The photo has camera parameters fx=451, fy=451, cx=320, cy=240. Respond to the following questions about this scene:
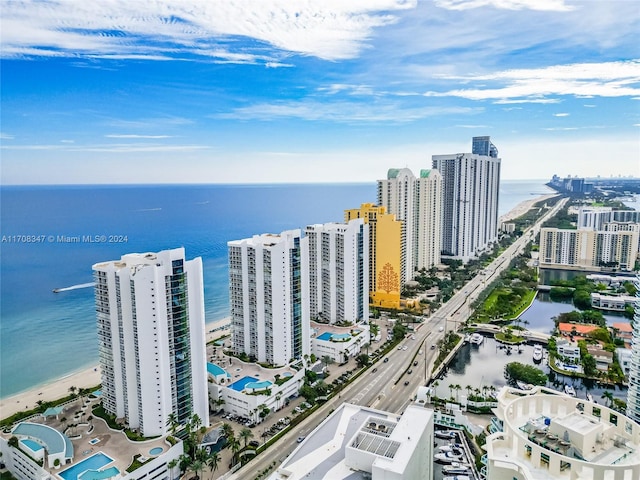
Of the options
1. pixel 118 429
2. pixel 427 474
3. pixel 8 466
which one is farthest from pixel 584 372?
pixel 8 466

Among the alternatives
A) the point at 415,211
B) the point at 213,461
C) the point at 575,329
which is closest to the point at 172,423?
the point at 213,461

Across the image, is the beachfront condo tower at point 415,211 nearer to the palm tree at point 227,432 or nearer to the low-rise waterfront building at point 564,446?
the palm tree at point 227,432

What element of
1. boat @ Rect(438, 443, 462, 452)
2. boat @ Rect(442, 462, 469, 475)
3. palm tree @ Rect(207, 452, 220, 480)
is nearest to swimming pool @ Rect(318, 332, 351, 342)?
boat @ Rect(438, 443, 462, 452)

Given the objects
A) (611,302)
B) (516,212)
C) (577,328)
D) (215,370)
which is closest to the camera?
(215,370)

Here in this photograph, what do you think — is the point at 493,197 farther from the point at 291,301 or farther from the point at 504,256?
the point at 291,301

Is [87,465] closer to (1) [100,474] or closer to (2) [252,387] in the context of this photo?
(1) [100,474]
